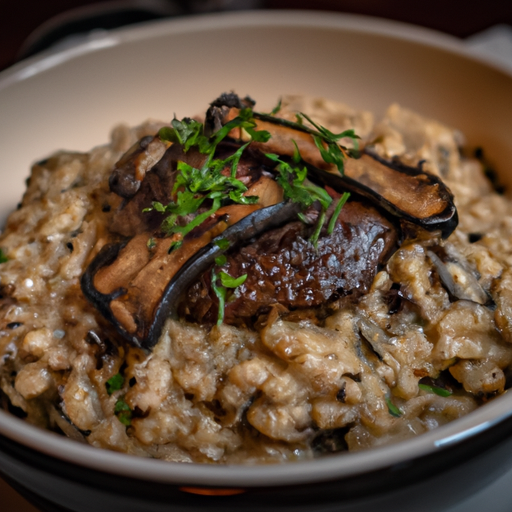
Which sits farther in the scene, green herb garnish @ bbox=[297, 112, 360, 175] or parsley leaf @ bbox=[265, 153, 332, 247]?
green herb garnish @ bbox=[297, 112, 360, 175]

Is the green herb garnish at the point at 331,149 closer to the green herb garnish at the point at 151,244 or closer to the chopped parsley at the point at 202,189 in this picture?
the chopped parsley at the point at 202,189

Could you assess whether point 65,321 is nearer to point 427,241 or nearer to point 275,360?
point 275,360

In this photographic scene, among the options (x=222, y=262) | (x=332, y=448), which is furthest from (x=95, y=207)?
(x=332, y=448)

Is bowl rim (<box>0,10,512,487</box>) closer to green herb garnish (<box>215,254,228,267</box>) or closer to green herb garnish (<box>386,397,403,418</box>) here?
green herb garnish (<box>386,397,403,418</box>)

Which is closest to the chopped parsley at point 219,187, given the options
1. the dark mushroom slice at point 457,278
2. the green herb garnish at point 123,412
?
A: the dark mushroom slice at point 457,278

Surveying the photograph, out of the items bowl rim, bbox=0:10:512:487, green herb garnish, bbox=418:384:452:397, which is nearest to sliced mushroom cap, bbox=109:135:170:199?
bowl rim, bbox=0:10:512:487

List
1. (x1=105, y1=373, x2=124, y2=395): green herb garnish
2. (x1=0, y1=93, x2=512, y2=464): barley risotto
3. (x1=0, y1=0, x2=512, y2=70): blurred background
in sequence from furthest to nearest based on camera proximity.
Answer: (x1=0, y1=0, x2=512, y2=70): blurred background < (x1=105, y1=373, x2=124, y2=395): green herb garnish < (x1=0, y1=93, x2=512, y2=464): barley risotto

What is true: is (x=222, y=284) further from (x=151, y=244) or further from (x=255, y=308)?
(x=151, y=244)

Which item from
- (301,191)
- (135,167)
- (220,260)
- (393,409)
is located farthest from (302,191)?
(393,409)

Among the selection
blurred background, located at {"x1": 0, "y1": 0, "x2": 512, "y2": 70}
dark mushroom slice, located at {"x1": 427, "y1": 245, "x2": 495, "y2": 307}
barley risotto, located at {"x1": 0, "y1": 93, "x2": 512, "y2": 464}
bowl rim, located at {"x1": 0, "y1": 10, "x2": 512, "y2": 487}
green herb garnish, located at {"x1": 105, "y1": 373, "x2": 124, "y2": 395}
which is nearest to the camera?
bowl rim, located at {"x1": 0, "y1": 10, "x2": 512, "y2": 487}
